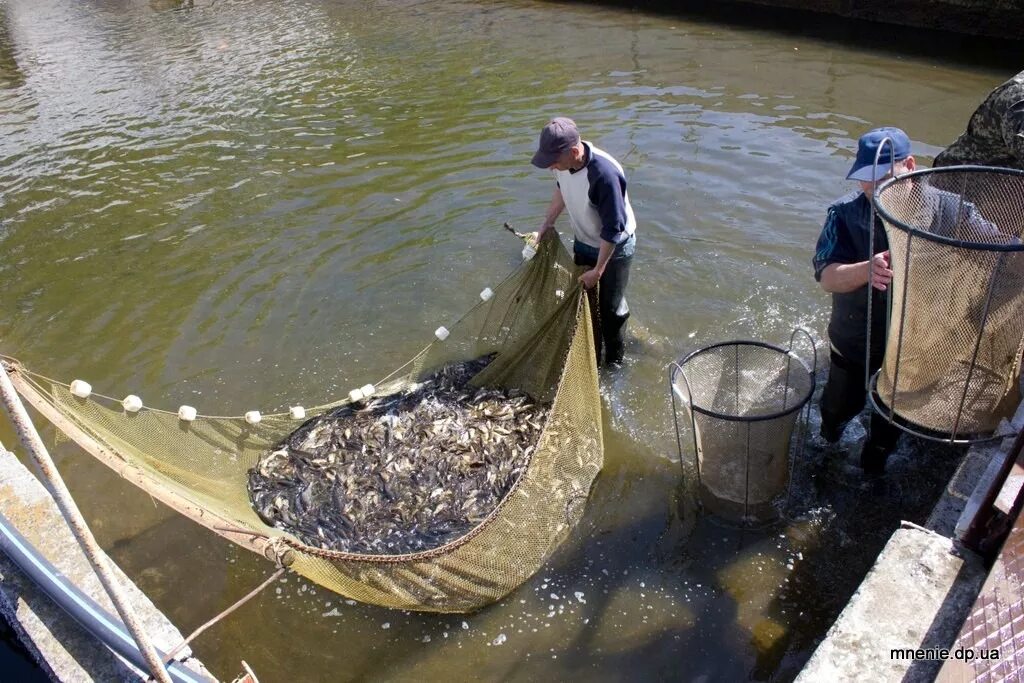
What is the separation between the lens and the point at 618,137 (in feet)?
33.3

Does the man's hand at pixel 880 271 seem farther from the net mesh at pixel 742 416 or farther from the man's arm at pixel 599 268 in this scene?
the man's arm at pixel 599 268

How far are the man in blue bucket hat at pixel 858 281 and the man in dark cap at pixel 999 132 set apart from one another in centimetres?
186

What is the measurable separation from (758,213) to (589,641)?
5.72 metres

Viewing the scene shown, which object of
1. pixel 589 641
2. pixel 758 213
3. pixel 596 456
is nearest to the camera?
pixel 589 641

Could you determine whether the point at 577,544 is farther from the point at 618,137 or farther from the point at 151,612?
the point at 618,137

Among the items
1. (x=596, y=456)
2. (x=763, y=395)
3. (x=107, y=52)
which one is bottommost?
→ (x=596, y=456)

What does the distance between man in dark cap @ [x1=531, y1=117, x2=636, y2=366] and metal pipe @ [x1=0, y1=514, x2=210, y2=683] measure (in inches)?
129

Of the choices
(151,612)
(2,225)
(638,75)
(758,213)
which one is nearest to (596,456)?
(151,612)

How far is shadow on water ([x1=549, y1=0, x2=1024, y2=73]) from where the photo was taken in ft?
39.3

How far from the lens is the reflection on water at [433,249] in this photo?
164 inches

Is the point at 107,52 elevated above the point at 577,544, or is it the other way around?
the point at 107,52

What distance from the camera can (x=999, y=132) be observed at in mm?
5242

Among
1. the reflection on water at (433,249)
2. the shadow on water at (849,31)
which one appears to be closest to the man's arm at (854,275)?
the reflection on water at (433,249)

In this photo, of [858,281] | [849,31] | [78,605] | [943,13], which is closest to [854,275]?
[858,281]
